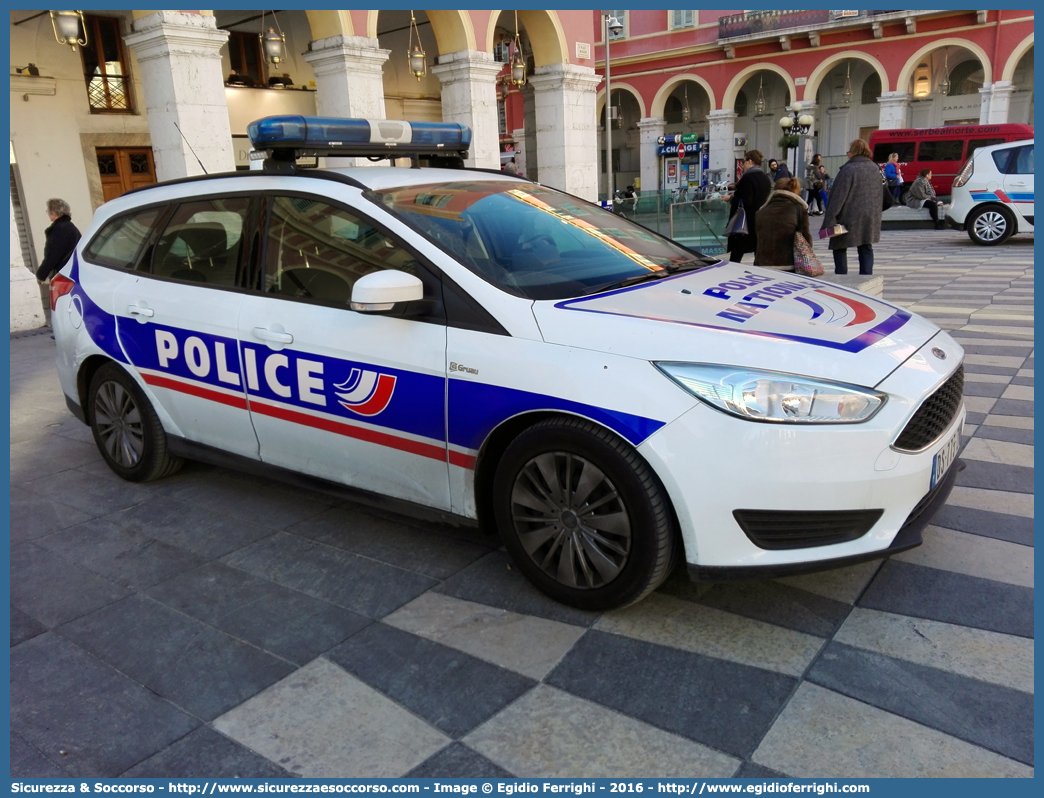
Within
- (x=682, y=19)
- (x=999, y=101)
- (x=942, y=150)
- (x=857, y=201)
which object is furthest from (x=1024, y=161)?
(x=682, y=19)

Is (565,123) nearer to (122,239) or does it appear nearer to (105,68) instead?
(105,68)

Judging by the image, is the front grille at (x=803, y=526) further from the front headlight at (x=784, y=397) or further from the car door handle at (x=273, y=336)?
the car door handle at (x=273, y=336)

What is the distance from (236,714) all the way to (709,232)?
44.9 ft

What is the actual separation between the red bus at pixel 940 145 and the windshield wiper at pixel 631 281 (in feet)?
80.7

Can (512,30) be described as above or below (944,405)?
above

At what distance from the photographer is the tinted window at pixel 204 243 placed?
3.93m

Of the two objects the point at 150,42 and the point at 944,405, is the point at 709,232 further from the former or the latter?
the point at 944,405

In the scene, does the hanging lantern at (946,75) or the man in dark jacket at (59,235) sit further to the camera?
the hanging lantern at (946,75)

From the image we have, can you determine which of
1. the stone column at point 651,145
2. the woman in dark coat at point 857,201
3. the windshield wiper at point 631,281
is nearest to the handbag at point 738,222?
the woman in dark coat at point 857,201

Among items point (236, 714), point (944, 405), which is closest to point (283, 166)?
point (236, 714)

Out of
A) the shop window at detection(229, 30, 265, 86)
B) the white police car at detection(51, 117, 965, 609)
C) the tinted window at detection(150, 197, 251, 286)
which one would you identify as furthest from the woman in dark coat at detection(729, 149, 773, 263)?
the shop window at detection(229, 30, 265, 86)

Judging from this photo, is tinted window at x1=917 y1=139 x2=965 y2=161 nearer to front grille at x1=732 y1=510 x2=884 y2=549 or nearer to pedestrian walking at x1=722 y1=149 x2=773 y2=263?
pedestrian walking at x1=722 y1=149 x2=773 y2=263

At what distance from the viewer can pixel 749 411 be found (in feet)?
8.61

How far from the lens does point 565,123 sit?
54.3 ft
